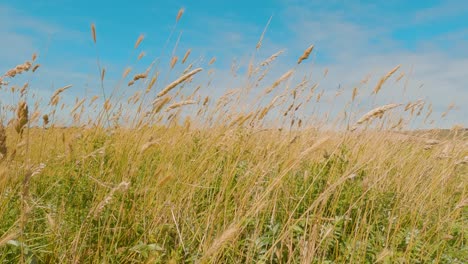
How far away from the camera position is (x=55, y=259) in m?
1.63

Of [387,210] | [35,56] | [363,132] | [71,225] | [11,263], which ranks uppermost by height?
[35,56]

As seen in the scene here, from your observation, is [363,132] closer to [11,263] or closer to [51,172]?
[51,172]

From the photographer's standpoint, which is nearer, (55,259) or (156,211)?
(55,259)

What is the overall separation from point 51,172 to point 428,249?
2.25 meters

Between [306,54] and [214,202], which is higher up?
[306,54]

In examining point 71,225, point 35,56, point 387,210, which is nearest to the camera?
point 71,225

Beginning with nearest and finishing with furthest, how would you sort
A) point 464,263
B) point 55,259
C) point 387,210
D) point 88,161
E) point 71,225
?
point 55,259
point 71,225
point 464,263
point 387,210
point 88,161

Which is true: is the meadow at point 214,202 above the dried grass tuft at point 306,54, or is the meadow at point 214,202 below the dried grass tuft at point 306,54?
below

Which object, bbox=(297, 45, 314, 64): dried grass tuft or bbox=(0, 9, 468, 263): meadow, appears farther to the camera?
bbox=(297, 45, 314, 64): dried grass tuft

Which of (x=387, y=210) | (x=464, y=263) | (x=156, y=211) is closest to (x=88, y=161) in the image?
(x=156, y=211)

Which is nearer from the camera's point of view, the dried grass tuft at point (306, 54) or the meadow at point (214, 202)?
the meadow at point (214, 202)

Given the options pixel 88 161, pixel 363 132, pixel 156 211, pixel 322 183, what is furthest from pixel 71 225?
pixel 363 132

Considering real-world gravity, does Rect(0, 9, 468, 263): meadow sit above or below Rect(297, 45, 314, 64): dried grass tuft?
below

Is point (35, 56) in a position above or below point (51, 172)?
above
